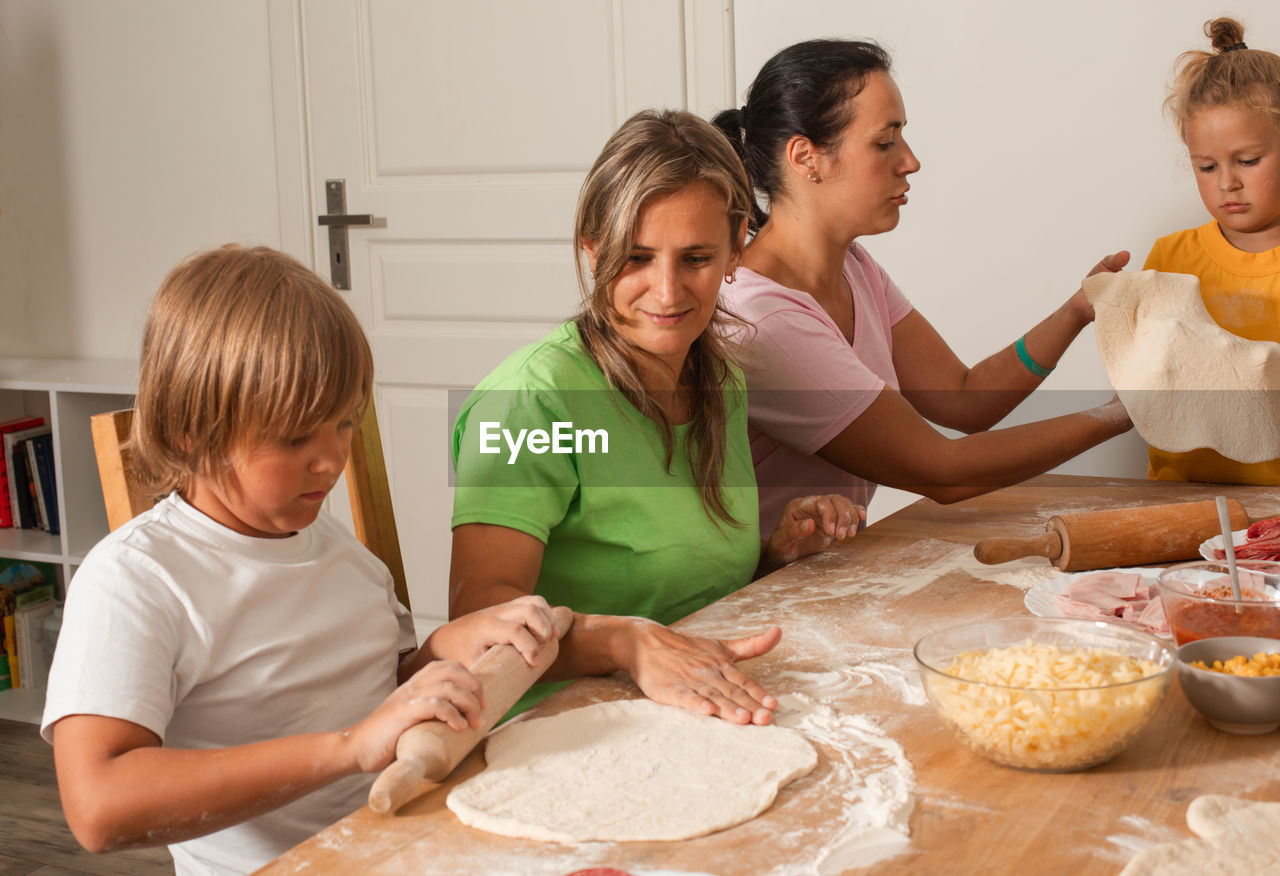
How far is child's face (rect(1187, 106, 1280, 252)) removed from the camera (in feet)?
5.82

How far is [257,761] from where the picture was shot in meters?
0.85

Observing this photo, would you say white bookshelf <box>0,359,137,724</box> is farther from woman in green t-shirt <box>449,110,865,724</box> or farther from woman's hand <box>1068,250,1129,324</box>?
woman's hand <box>1068,250,1129,324</box>

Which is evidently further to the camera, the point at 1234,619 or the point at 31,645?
the point at 31,645

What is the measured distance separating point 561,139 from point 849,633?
1.98m

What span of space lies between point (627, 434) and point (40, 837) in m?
1.76

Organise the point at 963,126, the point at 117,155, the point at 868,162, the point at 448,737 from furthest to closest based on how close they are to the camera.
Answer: the point at 117,155, the point at 963,126, the point at 868,162, the point at 448,737

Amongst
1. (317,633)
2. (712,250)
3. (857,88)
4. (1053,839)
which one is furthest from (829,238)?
(1053,839)

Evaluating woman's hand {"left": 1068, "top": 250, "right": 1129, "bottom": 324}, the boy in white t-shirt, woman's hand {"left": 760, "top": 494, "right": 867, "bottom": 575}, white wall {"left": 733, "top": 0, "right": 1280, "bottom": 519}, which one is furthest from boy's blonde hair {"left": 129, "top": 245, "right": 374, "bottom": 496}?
white wall {"left": 733, "top": 0, "right": 1280, "bottom": 519}

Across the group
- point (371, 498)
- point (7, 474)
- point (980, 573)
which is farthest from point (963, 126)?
point (7, 474)

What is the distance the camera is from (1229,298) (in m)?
1.89

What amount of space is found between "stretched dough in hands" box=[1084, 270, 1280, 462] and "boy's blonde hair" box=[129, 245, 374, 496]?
3.88 ft

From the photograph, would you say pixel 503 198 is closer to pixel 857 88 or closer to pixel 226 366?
pixel 857 88

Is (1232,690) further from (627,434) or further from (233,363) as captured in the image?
(233,363)

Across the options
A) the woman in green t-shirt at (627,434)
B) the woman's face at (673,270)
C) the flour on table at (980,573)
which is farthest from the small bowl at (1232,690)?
the woman's face at (673,270)
